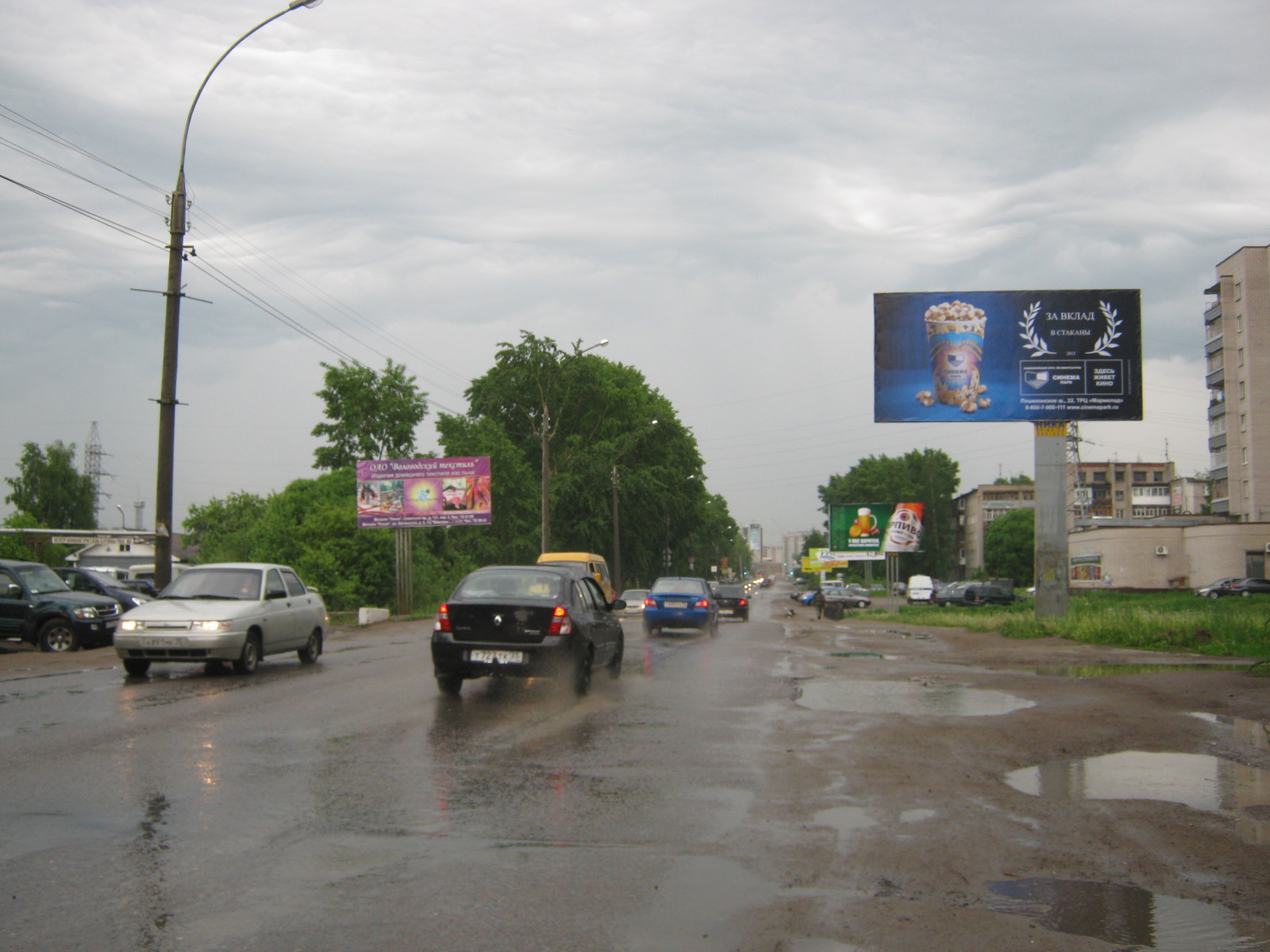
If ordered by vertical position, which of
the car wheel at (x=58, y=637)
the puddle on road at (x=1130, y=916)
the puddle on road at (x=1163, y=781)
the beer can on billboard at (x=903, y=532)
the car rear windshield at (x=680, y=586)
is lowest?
the car wheel at (x=58, y=637)

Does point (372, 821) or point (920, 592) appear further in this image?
point (920, 592)

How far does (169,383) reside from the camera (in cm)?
2155

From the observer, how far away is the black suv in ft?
62.4

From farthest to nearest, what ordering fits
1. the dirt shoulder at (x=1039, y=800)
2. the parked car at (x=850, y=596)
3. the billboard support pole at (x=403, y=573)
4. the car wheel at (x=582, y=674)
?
the parked car at (x=850, y=596)
the billboard support pole at (x=403, y=573)
the car wheel at (x=582, y=674)
the dirt shoulder at (x=1039, y=800)

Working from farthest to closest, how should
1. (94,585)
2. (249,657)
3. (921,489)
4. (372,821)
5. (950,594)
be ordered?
(921,489) → (950,594) → (94,585) → (249,657) → (372,821)

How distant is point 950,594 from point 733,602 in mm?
26169

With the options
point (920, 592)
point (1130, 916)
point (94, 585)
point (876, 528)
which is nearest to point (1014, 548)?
point (920, 592)

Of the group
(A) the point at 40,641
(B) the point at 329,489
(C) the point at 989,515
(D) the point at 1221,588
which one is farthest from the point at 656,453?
(C) the point at 989,515

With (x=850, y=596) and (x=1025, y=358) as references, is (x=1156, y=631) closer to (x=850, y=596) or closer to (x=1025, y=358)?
(x=1025, y=358)

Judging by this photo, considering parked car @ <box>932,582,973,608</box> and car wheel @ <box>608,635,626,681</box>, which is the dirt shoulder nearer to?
car wheel @ <box>608,635,626,681</box>

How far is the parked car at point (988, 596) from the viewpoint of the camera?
181ft

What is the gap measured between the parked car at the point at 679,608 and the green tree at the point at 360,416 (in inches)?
1614

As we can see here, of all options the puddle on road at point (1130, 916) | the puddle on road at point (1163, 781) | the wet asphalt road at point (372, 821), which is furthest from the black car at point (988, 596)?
the puddle on road at point (1130, 916)

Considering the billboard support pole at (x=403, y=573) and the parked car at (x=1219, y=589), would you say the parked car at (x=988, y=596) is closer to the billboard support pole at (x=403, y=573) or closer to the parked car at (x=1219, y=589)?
the parked car at (x=1219, y=589)
